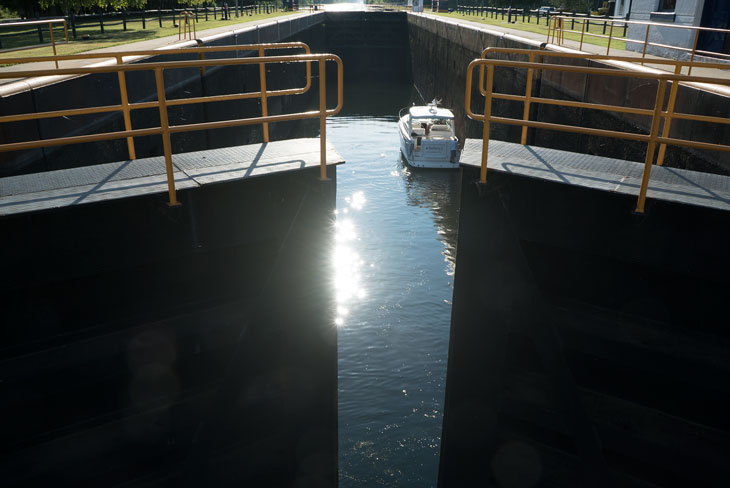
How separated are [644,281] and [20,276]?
533cm

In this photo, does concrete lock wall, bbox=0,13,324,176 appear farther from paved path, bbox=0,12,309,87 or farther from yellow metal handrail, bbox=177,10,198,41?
yellow metal handrail, bbox=177,10,198,41

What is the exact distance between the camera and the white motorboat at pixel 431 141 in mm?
23766

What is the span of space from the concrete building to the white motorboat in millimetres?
7639

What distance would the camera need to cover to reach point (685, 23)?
19.0 meters

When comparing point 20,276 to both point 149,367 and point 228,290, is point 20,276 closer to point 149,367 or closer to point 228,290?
point 149,367

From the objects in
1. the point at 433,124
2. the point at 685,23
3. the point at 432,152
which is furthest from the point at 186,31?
the point at 685,23

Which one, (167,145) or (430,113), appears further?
(430,113)

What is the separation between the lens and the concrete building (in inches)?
706

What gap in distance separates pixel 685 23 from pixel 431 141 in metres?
9.95

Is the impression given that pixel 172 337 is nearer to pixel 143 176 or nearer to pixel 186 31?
pixel 143 176

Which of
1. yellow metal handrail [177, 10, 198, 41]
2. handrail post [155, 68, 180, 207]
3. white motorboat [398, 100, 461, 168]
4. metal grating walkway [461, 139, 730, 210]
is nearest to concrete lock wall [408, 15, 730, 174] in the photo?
white motorboat [398, 100, 461, 168]

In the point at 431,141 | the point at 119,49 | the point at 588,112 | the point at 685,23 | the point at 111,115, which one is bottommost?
the point at 431,141

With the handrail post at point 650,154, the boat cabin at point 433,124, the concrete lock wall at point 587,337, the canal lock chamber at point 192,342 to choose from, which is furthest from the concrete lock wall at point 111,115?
the boat cabin at point 433,124

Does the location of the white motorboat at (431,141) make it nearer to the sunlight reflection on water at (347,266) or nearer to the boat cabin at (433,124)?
the boat cabin at (433,124)
